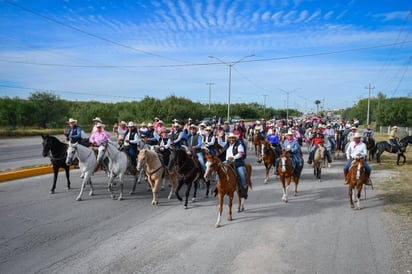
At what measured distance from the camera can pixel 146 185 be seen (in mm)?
12375

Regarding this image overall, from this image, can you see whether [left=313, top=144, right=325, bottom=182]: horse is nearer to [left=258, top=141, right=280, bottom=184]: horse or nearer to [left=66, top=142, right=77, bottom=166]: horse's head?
[left=258, top=141, right=280, bottom=184]: horse

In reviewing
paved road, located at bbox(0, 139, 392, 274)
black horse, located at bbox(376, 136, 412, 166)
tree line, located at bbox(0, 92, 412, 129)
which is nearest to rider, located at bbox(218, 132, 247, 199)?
paved road, located at bbox(0, 139, 392, 274)

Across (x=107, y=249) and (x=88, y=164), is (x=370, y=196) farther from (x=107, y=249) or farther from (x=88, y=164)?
(x=88, y=164)

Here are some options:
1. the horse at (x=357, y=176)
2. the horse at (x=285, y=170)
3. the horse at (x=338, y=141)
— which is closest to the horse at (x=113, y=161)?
the horse at (x=285, y=170)

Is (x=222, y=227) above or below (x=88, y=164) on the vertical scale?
below

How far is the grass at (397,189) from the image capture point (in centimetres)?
910

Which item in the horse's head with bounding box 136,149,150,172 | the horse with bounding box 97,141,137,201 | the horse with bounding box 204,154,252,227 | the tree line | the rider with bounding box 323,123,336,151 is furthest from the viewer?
the tree line

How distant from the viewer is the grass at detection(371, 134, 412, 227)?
358 inches

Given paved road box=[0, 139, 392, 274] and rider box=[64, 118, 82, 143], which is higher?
rider box=[64, 118, 82, 143]

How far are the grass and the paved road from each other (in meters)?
0.55

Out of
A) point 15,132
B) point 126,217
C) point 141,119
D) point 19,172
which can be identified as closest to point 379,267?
point 126,217

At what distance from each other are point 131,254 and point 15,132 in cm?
3438

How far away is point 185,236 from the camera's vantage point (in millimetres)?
6941

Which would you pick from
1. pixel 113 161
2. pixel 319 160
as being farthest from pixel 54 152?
pixel 319 160
